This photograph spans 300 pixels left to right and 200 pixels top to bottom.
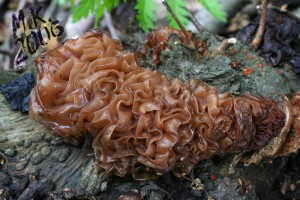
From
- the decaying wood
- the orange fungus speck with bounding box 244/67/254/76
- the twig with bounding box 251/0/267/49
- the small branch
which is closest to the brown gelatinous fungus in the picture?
the decaying wood

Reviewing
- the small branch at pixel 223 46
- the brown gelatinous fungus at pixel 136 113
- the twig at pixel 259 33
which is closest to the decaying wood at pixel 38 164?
the brown gelatinous fungus at pixel 136 113

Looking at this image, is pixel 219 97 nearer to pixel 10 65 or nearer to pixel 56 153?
pixel 56 153

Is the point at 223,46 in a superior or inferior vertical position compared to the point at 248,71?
superior

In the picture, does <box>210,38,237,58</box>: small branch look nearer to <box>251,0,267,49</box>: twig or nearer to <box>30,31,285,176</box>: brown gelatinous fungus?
<box>251,0,267,49</box>: twig

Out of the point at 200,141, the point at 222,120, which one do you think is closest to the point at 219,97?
the point at 222,120

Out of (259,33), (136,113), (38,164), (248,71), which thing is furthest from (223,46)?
(38,164)

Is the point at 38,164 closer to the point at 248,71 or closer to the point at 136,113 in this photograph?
the point at 136,113
